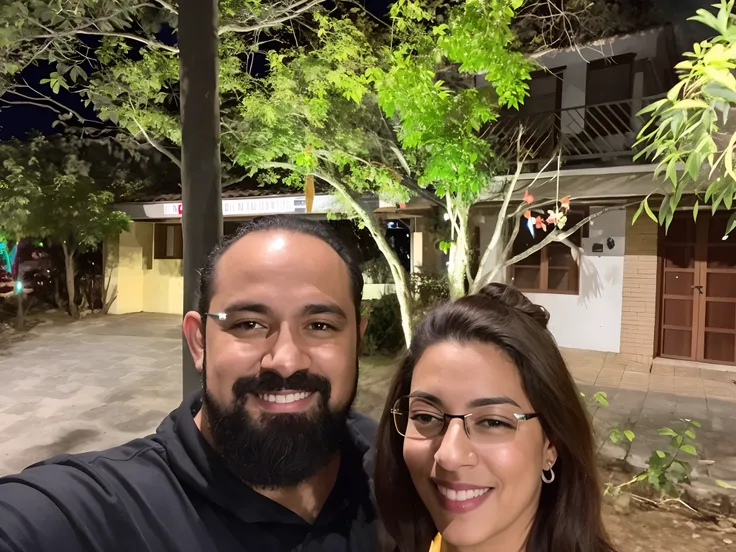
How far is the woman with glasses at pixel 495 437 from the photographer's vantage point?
138 centimetres

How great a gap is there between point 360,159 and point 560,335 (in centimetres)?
526

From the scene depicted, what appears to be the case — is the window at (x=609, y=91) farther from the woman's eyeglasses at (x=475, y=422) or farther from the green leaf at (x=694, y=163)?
the woman's eyeglasses at (x=475, y=422)

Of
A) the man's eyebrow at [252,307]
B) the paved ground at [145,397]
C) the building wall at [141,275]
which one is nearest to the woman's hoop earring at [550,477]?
the man's eyebrow at [252,307]

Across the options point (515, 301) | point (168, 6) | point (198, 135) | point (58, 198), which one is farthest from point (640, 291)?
point (58, 198)

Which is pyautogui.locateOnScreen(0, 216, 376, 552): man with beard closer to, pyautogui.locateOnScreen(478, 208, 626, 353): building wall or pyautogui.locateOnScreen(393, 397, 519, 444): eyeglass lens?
pyautogui.locateOnScreen(393, 397, 519, 444): eyeglass lens

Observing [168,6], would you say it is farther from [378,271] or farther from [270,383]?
[378,271]

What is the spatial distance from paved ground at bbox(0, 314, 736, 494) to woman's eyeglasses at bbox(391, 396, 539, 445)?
410 cm

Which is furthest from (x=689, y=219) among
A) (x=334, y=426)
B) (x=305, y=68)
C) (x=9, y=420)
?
(x=9, y=420)

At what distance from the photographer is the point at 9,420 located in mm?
6535

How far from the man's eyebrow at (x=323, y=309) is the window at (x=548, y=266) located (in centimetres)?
847

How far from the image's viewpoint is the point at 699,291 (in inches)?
349

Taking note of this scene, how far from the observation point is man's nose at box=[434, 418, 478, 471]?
4.47 ft

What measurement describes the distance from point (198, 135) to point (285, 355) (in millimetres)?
1874

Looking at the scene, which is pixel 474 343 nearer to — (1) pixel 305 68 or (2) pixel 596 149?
(1) pixel 305 68
